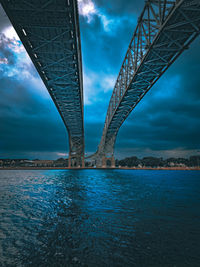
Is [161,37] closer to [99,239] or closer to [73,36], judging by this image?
[73,36]

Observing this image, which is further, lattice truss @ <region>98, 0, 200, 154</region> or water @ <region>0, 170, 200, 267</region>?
lattice truss @ <region>98, 0, 200, 154</region>

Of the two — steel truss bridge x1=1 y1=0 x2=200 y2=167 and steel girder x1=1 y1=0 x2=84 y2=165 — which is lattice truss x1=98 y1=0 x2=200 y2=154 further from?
steel girder x1=1 y1=0 x2=84 y2=165

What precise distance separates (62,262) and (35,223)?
8.91ft

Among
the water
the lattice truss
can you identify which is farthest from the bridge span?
the water

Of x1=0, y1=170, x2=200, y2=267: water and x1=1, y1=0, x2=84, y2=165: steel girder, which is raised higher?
x1=1, y1=0, x2=84, y2=165: steel girder

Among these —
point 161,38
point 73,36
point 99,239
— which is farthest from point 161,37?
point 99,239

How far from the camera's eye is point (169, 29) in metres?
12.0

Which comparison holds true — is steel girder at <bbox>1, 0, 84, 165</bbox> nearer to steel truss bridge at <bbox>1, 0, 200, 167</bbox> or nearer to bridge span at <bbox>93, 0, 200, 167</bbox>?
steel truss bridge at <bbox>1, 0, 200, 167</bbox>

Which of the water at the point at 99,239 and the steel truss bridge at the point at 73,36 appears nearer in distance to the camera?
the water at the point at 99,239

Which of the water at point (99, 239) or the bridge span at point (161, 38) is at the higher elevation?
the bridge span at point (161, 38)

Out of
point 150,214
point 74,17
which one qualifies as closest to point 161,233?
point 150,214

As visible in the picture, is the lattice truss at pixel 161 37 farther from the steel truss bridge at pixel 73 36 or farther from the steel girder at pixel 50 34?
the steel girder at pixel 50 34

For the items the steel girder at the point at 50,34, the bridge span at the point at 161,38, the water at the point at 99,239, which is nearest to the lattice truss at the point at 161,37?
the bridge span at the point at 161,38

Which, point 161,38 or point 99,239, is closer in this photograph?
point 99,239
